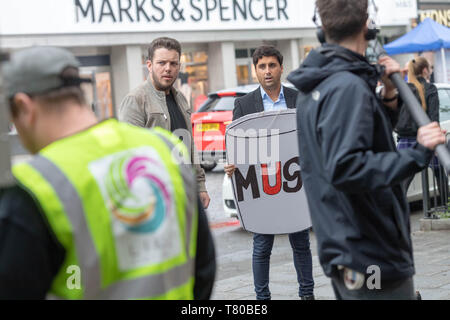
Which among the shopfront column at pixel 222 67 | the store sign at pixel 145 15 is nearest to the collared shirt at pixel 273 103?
the store sign at pixel 145 15

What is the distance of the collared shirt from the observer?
6044mm

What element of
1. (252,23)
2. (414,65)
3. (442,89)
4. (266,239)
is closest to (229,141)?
(266,239)

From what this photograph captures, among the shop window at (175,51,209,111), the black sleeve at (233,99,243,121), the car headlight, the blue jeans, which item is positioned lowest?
the car headlight

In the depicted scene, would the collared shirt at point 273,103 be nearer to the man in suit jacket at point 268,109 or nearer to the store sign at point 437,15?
the man in suit jacket at point 268,109

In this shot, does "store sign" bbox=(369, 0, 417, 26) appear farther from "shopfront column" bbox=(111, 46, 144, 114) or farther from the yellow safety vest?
the yellow safety vest

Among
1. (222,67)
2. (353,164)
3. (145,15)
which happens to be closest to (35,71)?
(353,164)

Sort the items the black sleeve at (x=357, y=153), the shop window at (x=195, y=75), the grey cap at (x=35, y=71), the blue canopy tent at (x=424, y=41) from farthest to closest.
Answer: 1. the shop window at (x=195, y=75)
2. the blue canopy tent at (x=424, y=41)
3. the black sleeve at (x=357, y=153)
4. the grey cap at (x=35, y=71)

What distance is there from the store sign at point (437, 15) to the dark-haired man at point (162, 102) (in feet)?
101

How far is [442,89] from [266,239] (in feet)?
22.4

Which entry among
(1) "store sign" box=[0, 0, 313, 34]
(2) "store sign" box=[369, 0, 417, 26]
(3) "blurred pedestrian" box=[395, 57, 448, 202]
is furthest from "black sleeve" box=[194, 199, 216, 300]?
(2) "store sign" box=[369, 0, 417, 26]

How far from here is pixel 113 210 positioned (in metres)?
2.00

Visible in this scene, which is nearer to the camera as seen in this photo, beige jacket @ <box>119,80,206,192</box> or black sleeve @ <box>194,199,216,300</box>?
black sleeve @ <box>194,199,216,300</box>

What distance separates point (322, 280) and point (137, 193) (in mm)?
4748

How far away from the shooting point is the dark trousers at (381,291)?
301cm
